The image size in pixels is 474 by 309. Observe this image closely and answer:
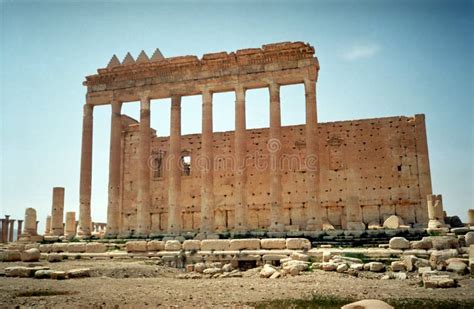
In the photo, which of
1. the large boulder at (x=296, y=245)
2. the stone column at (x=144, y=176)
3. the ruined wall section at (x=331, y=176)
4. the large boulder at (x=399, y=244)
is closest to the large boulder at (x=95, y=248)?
the stone column at (x=144, y=176)

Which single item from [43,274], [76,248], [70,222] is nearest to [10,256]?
[76,248]

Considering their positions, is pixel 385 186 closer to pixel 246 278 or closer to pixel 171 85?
pixel 171 85

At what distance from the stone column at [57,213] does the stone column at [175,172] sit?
23.4 feet

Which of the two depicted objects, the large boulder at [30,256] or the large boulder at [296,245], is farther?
the large boulder at [30,256]

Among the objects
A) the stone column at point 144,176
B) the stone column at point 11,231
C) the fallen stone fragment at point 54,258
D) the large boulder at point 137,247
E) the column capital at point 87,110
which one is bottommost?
the fallen stone fragment at point 54,258

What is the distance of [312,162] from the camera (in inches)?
900

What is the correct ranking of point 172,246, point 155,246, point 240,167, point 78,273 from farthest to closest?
point 240,167 → point 155,246 → point 172,246 → point 78,273

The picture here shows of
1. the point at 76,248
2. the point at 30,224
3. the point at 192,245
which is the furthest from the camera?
the point at 30,224

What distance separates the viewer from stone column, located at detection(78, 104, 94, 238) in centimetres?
2642

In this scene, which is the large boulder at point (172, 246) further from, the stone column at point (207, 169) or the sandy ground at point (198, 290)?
the sandy ground at point (198, 290)

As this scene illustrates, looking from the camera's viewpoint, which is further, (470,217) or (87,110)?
(87,110)

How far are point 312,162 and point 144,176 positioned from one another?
10002 millimetres

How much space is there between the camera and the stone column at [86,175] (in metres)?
26.4

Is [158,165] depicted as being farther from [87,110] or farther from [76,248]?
[76,248]
